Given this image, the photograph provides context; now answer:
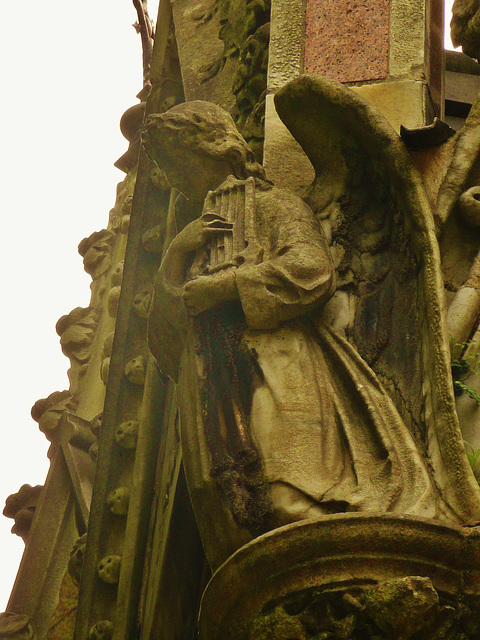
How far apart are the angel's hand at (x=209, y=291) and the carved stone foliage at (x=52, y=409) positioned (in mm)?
2959

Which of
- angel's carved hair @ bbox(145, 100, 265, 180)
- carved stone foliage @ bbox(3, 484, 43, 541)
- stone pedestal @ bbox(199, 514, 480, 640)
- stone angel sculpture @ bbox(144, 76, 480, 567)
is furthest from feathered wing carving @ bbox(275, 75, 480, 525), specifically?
carved stone foliage @ bbox(3, 484, 43, 541)

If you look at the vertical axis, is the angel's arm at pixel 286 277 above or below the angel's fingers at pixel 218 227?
below

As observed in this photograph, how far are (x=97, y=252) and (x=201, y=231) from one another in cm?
352

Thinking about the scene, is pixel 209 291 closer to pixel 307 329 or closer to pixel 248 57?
pixel 307 329

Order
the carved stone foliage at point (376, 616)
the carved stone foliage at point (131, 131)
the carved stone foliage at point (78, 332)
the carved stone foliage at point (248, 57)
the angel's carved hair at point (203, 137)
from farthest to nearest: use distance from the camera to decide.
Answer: the carved stone foliage at point (131, 131) → the carved stone foliage at point (78, 332) → the carved stone foliage at point (248, 57) → the angel's carved hair at point (203, 137) → the carved stone foliage at point (376, 616)

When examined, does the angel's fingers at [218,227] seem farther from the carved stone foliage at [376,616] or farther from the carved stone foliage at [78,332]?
the carved stone foliage at [78,332]

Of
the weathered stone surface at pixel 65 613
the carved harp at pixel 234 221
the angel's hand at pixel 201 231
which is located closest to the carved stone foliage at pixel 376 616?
the carved harp at pixel 234 221

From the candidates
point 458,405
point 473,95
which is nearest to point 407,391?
point 458,405

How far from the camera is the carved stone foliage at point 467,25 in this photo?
616 centimetres

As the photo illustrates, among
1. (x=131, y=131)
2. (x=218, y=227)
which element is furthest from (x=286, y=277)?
(x=131, y=131)

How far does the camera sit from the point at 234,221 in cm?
515

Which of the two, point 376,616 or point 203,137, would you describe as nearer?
point 376,616

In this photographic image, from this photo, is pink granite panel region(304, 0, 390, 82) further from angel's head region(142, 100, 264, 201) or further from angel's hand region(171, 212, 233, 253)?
angel's hand region(171, 212, 233, 253)

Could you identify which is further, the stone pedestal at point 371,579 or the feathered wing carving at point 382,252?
the feathered wing carving at point 382,252
